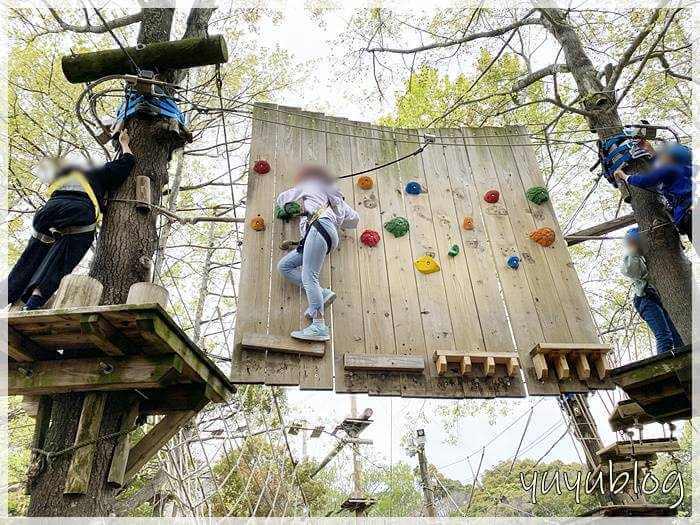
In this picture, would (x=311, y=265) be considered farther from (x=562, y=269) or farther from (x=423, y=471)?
(x=423, y=471)

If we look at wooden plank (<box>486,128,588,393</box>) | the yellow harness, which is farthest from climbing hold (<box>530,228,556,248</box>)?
the yellow harness

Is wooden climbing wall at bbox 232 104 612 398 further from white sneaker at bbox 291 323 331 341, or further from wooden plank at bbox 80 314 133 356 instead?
wooden plank at bbox 80 314 133 356

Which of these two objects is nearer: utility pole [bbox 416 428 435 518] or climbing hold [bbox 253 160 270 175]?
climbing hold [bbox 253 160 270 175]

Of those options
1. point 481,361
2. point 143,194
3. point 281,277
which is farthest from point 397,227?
point 143,194

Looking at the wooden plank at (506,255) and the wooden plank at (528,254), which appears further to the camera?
the wooden plank at (528,254)

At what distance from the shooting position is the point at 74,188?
10.2 ft

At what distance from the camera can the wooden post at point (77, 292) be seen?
2496mm

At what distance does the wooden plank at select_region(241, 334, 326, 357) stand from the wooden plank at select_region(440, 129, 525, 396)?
3.43 ft

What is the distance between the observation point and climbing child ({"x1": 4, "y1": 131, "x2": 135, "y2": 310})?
2844 mm

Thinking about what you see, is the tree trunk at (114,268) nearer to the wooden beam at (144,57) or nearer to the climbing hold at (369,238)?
the wooden beam at (144,57)

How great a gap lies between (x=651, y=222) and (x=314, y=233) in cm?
272

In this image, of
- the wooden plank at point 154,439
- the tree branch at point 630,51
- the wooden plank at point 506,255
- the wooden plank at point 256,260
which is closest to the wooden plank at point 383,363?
the wooden plank at point 256,260

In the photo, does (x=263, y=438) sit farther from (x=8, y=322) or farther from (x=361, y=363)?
(x=8, y=322)

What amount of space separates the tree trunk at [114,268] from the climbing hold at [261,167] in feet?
2.06
